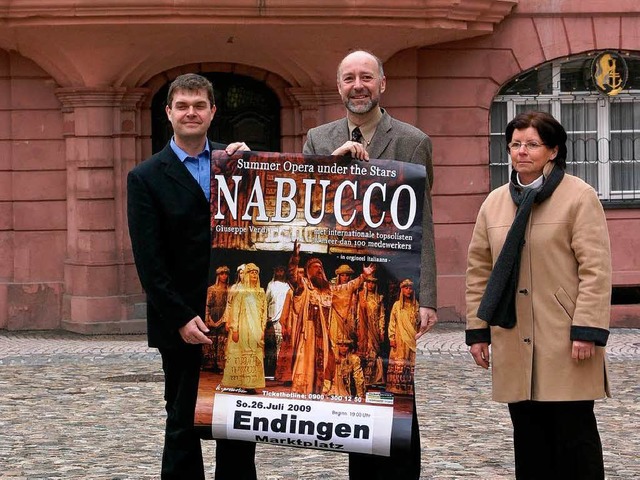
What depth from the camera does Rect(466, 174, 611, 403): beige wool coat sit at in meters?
5.91

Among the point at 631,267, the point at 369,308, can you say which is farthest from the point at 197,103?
the point at 631,267

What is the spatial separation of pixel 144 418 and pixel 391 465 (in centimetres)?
415

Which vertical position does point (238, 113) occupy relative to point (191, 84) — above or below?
above

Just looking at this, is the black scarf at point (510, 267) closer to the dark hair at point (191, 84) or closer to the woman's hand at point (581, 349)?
the woman's hand at point (581, 349)

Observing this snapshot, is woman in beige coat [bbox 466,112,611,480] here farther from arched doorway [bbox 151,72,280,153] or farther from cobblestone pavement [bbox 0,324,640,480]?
arched doorway [bbox 151,72,280,153]

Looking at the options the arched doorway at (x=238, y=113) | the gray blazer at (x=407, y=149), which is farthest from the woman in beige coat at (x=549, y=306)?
the arched doorway at (x=238, y=113)

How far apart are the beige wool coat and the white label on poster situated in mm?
698

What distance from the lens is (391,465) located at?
595 centimetres

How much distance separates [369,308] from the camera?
5.75m

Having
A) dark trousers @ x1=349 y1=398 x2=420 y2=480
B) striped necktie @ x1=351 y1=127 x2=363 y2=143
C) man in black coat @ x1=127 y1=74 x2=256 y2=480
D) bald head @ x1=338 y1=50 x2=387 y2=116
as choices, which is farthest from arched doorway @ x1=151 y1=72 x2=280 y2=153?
dark trousers @ x1=349 y1=398 x2=420 y2=480

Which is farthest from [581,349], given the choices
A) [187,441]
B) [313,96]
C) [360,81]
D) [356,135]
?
[313,96]

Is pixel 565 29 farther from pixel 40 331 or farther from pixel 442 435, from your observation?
pixel 442 435

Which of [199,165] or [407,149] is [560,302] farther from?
[199,165]

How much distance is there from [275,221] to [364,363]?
0.65m
